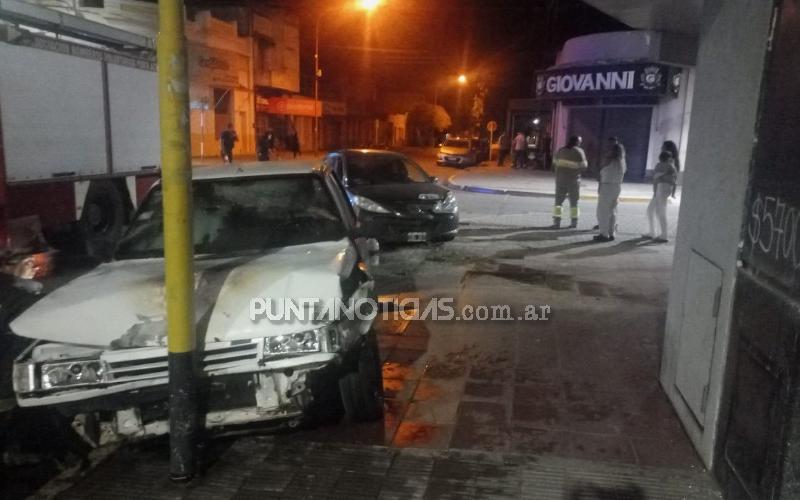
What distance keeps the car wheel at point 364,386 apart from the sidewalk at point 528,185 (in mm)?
15067

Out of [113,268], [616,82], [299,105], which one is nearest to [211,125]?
[299,105]

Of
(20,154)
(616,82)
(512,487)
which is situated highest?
(616,82)

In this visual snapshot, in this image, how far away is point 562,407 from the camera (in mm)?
4965

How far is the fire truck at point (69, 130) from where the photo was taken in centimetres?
776

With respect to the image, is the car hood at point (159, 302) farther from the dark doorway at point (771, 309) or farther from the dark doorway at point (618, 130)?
the dark doorway at point (618, 130)

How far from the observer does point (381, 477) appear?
399 cm

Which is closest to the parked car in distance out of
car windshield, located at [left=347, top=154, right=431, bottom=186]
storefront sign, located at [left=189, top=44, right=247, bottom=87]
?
storefront sign, located at [left=189, top=44, right=247, bottom=87]

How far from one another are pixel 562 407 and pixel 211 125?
3305 cm

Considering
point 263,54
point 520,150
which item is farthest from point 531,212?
point 263,54

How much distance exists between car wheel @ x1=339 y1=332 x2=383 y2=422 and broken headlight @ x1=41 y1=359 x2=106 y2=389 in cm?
151

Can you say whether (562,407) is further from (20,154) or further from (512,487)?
(20,154)

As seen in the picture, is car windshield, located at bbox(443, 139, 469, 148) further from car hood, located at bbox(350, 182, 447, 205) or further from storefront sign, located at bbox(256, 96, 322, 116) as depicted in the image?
car hood, located at bbox(350, 182, 447, 205)

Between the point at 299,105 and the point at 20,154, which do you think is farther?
the point at 299,105

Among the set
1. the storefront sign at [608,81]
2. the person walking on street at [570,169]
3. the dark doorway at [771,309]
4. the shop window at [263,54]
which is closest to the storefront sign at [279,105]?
the shop window at [263,54]
